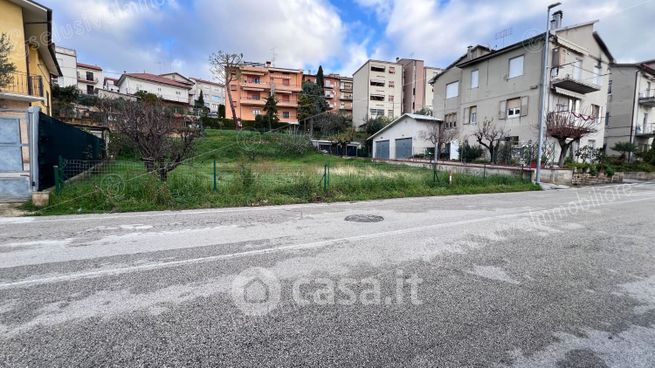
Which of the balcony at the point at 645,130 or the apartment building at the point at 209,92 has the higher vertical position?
the apartment building at the point at 209,92

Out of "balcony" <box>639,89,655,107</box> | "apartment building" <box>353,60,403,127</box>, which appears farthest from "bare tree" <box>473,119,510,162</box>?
"apartment building" <box>353,60,403,127</box>

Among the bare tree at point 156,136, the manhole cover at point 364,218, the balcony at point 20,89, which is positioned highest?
the balcony at point 20,89

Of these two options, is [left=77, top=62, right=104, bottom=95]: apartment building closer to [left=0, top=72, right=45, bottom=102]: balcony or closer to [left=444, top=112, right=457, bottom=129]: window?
[left=0, top=72, right=45, bottom=102]: balcony

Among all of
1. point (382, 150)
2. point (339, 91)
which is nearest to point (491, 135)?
point (382, 150)

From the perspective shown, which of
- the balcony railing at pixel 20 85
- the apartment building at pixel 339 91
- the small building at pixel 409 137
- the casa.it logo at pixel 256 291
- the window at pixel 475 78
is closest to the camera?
the casa.it logo at pixel 256 291

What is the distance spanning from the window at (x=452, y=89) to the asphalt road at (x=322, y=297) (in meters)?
26.4

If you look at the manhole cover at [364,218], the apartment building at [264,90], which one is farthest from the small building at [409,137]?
the apartment building at [264,90]

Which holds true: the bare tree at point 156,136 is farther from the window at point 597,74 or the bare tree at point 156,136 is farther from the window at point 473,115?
the window at point 597,74

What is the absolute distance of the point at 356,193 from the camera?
1117cm

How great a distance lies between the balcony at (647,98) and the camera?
29.3m

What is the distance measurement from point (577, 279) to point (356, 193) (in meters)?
7.65

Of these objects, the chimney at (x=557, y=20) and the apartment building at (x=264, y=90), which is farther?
the apartment building at (x=264, y=90)

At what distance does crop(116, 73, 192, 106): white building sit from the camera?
5250cm

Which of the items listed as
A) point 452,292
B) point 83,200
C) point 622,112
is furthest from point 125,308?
point 622,112
